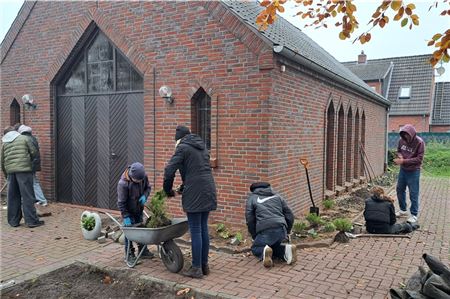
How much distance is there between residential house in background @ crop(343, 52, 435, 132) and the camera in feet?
112

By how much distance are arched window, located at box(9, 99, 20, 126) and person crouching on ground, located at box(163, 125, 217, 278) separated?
25.9 feet

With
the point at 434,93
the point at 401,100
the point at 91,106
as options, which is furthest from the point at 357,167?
the point at 434,93

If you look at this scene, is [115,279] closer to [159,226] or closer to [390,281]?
[159,226]

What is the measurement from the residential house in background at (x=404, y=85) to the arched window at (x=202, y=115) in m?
30.7

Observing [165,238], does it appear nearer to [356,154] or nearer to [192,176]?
[192,176]

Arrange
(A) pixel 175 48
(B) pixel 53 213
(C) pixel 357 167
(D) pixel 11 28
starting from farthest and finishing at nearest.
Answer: (C) pixel 357 167 → (D) pixel 11 28 → (B) pixel 53 213 → (A) pixel 175 48

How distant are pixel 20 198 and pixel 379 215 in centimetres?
703

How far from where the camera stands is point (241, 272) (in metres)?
5.29

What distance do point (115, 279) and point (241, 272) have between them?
168cm

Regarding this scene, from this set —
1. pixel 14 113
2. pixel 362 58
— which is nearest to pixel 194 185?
pixel 14 113

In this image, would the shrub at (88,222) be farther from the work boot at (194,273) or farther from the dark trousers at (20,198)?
the work boot at (194,273)

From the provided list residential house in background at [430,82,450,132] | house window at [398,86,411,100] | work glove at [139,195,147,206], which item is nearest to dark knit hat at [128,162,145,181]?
work glove at [139,195,147,206]

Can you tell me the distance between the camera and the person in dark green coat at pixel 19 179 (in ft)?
25.4

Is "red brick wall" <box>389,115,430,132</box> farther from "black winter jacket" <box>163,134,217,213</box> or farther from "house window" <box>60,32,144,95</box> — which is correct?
"black winter jacket" <box>163,134,217,213</box>
